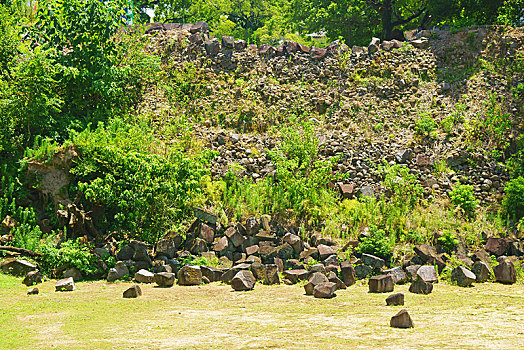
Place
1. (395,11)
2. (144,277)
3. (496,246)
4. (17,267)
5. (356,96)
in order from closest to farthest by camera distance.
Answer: (17,267) < (144,277) < (496,246) < (356,96) < (395,11)

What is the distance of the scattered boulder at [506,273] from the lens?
26.9 ft

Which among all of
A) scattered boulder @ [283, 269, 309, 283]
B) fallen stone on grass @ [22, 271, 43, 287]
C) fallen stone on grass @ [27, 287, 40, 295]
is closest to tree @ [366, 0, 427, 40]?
scattered boulder @ [283, 269, 309, 283]

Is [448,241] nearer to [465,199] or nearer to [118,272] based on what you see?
[465,199]

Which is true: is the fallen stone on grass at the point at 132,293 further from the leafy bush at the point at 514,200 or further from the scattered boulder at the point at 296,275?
the leafy bush at the point at 514,200

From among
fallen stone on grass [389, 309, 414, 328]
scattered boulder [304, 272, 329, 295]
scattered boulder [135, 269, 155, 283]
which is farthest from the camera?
scattered boulder [135, 269, 155, 283]

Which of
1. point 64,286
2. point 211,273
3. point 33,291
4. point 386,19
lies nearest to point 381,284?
point 211,273

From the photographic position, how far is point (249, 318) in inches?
218

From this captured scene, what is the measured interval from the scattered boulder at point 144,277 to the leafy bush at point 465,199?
22.3ft

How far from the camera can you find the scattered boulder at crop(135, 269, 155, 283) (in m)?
8.15

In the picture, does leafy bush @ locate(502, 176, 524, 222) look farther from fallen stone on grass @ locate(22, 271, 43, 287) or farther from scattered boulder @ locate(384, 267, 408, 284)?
fallen stone on grass @ locate(22, 271, 43, 287)

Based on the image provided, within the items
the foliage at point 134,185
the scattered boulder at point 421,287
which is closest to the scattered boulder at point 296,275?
the scattered boulder at point 421,287

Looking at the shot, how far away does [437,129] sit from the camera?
12.7 meters

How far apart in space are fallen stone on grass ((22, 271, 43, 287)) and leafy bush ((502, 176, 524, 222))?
9.56 metres

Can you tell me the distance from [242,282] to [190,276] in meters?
1.00
